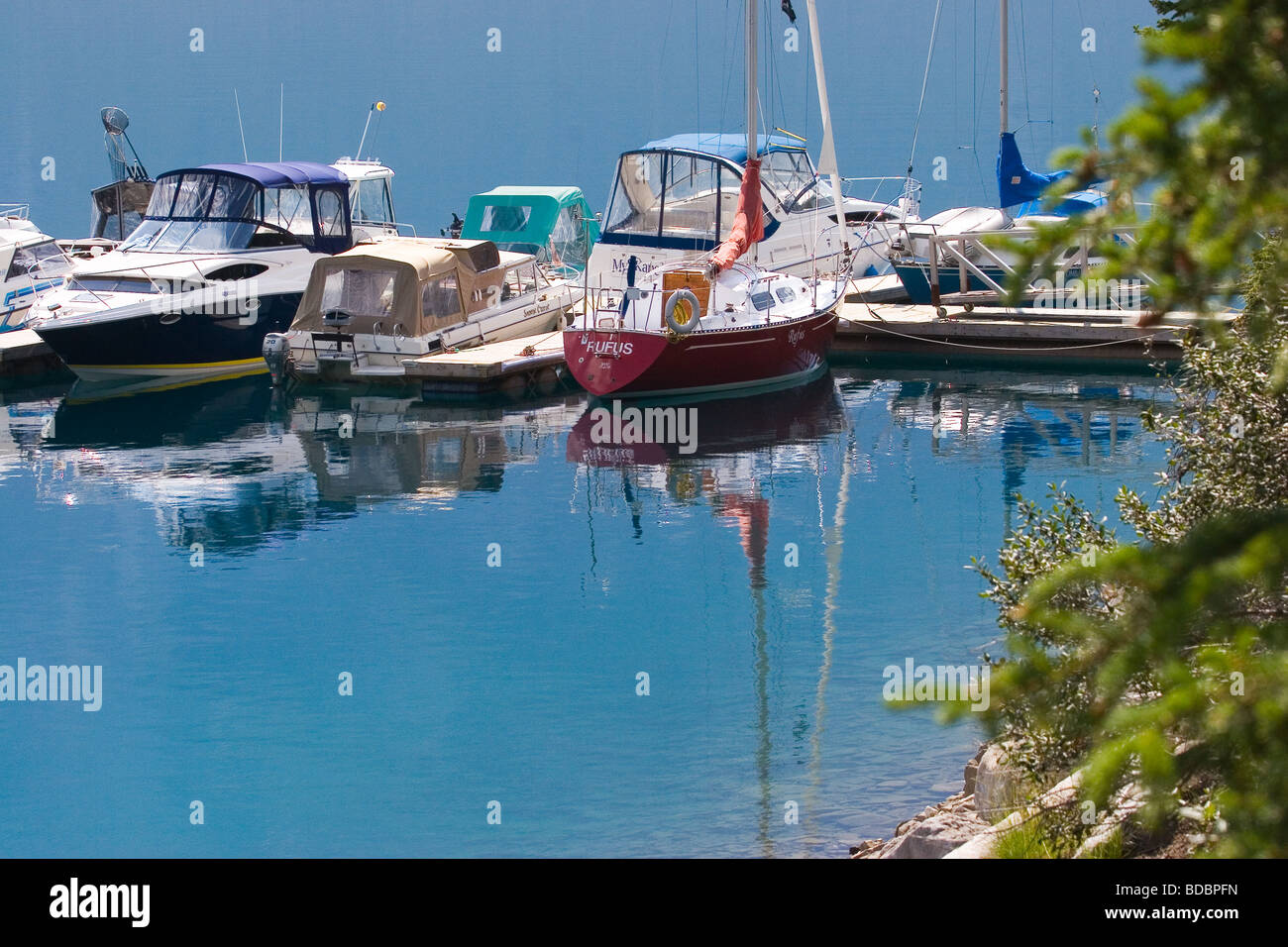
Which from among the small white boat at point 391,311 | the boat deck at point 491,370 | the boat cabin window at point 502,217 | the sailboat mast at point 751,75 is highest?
the sailboat mast at point 751,75

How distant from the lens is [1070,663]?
456cm

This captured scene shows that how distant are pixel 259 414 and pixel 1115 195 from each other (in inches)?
867

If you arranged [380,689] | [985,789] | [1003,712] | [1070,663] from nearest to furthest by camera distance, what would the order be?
[1070,663]
[1003,712]
[985,789]
[380,689]

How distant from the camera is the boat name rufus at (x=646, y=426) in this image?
22.6 m

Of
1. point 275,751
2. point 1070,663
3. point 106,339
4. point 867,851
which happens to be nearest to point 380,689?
point 275,751

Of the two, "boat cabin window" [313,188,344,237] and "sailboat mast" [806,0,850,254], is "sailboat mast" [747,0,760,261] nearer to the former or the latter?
"sailboat mast" [806,0,850,254]

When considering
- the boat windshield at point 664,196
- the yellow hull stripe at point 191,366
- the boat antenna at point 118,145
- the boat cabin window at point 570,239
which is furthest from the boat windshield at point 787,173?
the boat antenna at point 118,145

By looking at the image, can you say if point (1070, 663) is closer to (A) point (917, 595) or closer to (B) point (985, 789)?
(B) point (985, 789)

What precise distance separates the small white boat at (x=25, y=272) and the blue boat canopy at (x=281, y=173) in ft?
9.32

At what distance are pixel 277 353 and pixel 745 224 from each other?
7600 mm

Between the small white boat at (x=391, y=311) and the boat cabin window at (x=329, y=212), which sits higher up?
the boat cabin window at (x=329, y=212)

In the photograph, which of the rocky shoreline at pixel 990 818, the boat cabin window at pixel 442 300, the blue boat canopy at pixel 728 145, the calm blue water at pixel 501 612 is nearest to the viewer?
the rocky shoreline at pixel 990 818

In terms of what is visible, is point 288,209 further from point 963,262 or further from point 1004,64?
point 1004,64

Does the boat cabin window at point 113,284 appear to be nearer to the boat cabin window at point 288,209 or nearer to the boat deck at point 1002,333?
the boat cabin window at point 288,209
